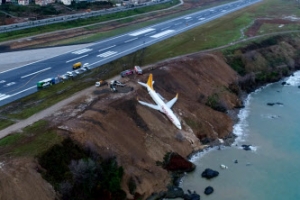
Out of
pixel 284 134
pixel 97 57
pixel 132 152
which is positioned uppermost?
pixel 97 57

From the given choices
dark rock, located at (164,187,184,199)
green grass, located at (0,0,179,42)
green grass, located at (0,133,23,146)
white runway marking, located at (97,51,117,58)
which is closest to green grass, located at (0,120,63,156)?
green grass, located at (0,133,23,146)

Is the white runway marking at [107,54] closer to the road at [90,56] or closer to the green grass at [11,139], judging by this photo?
the road at [90,56]

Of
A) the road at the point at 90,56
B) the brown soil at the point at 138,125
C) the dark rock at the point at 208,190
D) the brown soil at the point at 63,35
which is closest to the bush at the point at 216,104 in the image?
the brown soil at the point at 138,125

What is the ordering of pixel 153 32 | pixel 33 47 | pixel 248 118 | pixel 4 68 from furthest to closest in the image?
pixel 153 32 < pixel 33 47 < pixel 4 68 < pixel 248 118

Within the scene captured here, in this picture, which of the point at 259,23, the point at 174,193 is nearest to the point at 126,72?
the point at 174,193

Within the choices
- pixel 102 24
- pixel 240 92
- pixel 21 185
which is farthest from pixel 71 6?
pixel 21 185

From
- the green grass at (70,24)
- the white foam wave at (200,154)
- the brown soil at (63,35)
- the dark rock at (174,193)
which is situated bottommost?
the dark rock at (174,193)

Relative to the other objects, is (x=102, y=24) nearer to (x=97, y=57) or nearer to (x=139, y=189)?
(x=97, y=57)

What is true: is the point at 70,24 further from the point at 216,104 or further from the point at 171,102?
the point at 216,104
